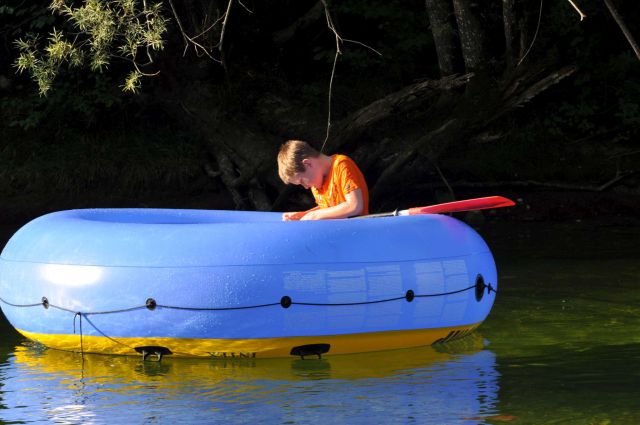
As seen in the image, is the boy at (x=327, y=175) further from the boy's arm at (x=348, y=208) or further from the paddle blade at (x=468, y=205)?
the paddle blade at (x=468, y=205)

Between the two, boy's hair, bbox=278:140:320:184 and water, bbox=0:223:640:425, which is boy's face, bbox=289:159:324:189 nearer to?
boy's hair, bbox=278:140:320:184

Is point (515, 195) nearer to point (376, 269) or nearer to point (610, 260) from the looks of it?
point (610, 260)

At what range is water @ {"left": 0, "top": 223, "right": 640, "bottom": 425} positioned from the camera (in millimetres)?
5715

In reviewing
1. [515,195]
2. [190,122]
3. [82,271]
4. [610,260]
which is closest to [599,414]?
[82,271]

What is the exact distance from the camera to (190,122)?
15.0 metres

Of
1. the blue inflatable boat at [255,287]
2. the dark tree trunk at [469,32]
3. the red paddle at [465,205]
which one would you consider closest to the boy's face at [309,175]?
the red paddle at [465,205]

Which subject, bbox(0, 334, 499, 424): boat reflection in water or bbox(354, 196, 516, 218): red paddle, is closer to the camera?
bbox(0, 334, 499, 424): boat reflection in water

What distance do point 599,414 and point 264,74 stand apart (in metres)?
10.3

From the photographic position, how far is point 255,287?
677cm

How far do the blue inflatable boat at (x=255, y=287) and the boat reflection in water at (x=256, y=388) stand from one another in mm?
139

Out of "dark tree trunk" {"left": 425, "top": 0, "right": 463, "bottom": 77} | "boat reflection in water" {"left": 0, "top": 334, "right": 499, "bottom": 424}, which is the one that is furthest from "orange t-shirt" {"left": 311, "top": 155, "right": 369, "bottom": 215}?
"dark tree trunk" {"left": 425, "top": 0, "right": 463, "bottom": 77}

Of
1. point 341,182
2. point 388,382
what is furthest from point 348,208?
point 388,382

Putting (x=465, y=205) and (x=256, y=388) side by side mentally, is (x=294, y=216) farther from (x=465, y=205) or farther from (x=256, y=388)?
(x=256, y=388)

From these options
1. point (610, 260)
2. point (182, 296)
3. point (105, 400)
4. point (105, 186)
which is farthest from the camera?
point (105, 186)
